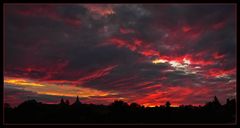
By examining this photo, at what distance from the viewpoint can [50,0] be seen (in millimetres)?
9141

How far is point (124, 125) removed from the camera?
925 cm

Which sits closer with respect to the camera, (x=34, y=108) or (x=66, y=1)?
(x=66, y=1)

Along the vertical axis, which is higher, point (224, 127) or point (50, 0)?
point (50, 0)

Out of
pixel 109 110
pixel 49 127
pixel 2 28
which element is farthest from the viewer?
pixel 109 110

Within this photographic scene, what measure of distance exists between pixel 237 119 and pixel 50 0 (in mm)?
7730

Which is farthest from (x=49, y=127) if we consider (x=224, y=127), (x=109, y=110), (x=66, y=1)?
(x=109, y=110)

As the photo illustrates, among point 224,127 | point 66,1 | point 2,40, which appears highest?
point 66,1

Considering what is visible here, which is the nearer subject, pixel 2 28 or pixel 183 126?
pixel 183 126

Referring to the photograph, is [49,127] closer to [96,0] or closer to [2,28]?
[2,28]

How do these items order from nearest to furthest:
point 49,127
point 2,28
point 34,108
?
point 49,127 → point 2,28 → point 34,108

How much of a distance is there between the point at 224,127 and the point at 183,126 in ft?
4.61

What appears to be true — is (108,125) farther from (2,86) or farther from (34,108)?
(34,108)

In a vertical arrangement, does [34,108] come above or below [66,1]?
below

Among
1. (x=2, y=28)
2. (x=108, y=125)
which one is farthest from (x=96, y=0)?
(x=108, y=125)
